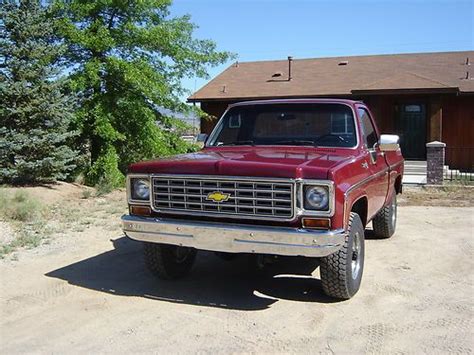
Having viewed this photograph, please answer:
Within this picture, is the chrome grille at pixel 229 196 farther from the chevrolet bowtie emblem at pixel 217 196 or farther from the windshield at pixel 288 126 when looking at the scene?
the windshield at pixel 288 126

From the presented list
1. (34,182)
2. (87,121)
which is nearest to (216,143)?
(34,182)

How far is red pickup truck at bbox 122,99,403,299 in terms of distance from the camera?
13.6 feet

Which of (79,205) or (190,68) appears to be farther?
(190,68)

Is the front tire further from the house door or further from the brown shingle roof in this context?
the house door

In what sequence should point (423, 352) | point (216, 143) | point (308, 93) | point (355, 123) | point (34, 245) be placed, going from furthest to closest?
point (308, 93) → point (34, 245) → point (216, 143) → point (355, 123) → point (423, 352)

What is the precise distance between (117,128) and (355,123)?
9.09 metres

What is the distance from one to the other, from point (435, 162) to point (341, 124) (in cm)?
876

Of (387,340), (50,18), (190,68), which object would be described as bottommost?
(387,340)

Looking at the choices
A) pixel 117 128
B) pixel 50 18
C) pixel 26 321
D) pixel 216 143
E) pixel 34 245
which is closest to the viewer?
pixel 26 321

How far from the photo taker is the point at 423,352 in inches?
145

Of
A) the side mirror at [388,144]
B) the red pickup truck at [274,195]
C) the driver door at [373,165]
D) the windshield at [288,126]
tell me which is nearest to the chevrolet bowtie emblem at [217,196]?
the red pickup truck at [274,195]

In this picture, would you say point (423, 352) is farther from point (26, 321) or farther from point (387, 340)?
point (26, 321)

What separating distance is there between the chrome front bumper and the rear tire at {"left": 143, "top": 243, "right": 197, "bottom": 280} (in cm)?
50

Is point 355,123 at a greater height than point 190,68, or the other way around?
point 190,68
